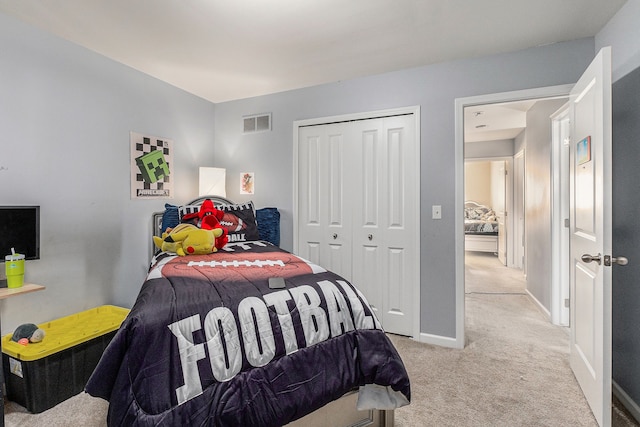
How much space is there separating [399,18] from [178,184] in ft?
8.58

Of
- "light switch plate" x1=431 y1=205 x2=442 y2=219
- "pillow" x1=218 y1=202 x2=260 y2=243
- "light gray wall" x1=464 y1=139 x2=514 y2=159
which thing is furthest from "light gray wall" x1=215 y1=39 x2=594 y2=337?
"light gray wall" x1=464 y1=139 x2=514 y2=159

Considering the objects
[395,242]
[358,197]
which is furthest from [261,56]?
[395,242]

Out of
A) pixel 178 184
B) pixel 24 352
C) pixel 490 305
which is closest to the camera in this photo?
pixel 24 352

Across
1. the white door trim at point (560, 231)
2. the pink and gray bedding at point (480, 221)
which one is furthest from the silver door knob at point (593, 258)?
the pink and gray bedding at point (480, 221)

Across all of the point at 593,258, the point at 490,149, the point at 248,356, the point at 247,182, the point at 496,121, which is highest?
the point at 496,121

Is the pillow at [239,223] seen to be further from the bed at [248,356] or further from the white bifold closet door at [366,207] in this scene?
the bed at [248,356]

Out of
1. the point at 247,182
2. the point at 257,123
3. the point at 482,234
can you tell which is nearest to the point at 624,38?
the point at 257,123

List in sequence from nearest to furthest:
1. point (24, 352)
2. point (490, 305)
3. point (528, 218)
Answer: point (24, 352) < point (490, 305) < point (528, 218)

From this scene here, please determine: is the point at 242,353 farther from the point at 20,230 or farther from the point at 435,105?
the point at 435,105

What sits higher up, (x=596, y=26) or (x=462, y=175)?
(x=596, y=26)

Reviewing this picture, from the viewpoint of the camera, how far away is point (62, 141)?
2438mm

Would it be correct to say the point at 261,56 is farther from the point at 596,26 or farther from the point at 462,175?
the point at 596,26

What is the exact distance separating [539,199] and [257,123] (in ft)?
11.0

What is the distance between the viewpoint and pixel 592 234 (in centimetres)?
189
